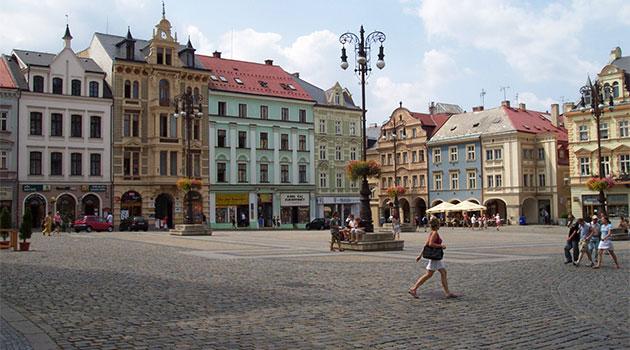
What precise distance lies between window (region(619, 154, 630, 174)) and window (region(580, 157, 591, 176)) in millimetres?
2929

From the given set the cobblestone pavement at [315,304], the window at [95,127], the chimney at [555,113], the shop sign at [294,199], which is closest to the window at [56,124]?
the window at [95,127]

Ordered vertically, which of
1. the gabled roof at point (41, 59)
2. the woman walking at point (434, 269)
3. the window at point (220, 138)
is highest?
the gabled roof at point (41, 59)

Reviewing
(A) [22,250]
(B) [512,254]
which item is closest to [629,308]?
(B) [512,254]

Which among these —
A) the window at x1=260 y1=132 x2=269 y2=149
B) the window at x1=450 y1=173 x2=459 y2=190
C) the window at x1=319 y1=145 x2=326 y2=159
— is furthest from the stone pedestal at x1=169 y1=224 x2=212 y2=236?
the window at x1=450 y1=173 x2=459 y2=190

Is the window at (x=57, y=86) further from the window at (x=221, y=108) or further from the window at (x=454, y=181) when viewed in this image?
the window at (x=454, y=181)

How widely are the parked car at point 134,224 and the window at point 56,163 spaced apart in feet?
21.7

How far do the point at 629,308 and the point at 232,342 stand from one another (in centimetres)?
653

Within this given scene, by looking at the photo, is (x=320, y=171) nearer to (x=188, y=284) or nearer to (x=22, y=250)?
(x=22, y=250)

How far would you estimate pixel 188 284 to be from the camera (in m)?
13.4

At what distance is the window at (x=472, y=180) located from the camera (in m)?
Answer: 68.2

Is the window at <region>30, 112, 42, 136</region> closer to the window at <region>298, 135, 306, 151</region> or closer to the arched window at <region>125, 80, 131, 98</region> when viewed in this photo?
the arched window at <region>125, 80, 131, 98</region>

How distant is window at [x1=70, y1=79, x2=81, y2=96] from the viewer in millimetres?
53075

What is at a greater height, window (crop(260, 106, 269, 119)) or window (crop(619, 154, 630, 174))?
window (crop(260, 106, 269, 119))

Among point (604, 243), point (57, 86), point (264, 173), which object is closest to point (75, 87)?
point (57, 86)
